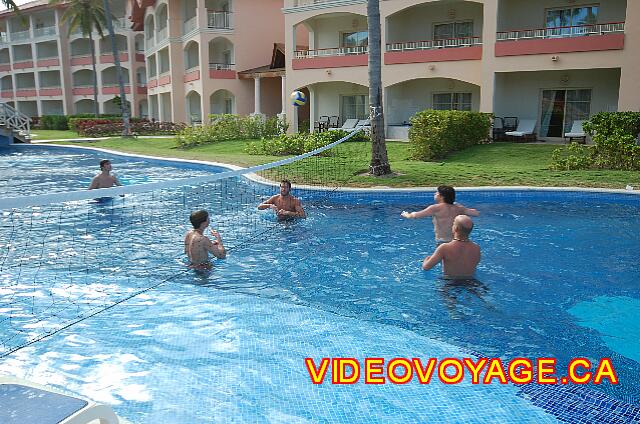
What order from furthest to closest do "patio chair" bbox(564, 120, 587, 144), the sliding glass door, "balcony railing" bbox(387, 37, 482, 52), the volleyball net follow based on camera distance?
"balcony railing" bbox(387, 37, 482, 52) < the sliding glass door < "patio chair" bbox(564, 120, 587, 144) < the volleyball net

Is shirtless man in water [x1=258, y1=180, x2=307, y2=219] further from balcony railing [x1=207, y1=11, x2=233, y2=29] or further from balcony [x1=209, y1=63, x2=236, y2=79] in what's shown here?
balcony railing [x1=207, y1=11, x2=233, y2=29]

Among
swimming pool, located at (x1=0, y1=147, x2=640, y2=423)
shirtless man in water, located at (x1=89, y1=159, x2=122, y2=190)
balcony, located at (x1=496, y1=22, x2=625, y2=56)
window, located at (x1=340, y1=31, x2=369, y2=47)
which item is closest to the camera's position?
swimming pool, located at (x1=0, y1=147, x2=640, y2=423)

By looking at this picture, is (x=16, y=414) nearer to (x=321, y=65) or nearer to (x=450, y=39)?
(x=450, y=39)

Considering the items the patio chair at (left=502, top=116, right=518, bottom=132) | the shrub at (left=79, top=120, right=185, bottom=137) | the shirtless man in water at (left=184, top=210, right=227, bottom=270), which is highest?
the patio chair at (left=502, top=116, right=518, bottom=132)

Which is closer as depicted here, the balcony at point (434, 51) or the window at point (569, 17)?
the window at point (569, 17)

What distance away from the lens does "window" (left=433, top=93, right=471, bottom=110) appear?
88.8 feet

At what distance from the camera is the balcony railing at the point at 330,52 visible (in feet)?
92.9

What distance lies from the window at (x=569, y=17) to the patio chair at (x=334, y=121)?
11874 millimetres

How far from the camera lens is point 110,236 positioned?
1051 cm

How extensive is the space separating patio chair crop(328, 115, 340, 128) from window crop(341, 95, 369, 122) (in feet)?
1.56

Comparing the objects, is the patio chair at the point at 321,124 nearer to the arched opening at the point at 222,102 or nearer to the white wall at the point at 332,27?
the white wall at the point at 332,27

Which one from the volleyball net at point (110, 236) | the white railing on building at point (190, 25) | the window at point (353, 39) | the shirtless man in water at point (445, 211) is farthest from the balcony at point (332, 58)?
the shirtless man in water at point (445, 211)

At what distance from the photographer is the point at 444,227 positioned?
8.30 meters

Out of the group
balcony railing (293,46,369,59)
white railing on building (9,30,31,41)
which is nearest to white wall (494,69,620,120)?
balcony railing (293,46,369,59)
